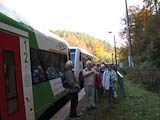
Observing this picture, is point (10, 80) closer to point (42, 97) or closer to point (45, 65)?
point (42, 97)

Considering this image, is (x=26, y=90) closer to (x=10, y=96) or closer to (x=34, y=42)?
(x=10, y=96)

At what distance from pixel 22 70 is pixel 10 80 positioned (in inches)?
26.0

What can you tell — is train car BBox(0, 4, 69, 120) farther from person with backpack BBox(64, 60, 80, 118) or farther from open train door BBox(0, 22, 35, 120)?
person with backpack BBox(64, 60, 80, 118)

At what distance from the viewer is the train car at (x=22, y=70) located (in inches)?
167

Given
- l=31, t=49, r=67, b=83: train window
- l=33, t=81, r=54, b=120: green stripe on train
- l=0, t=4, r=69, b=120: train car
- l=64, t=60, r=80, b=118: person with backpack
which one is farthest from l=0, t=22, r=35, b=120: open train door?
l=64, t=60, r=80, b=118: person with backpack

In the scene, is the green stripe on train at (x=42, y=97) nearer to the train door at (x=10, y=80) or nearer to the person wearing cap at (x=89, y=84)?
the train door at (x=10, y=80)

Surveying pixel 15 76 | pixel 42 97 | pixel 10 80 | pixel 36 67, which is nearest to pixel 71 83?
pixel 42 97

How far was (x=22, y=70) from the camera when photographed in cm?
502

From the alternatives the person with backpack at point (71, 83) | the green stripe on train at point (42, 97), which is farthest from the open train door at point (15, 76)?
the person with backpack at point (71, 83)

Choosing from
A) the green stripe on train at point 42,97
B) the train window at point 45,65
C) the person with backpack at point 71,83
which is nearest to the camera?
the green stripe on train at point 42,97

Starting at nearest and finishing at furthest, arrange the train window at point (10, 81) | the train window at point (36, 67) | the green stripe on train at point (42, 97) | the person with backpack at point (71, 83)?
1. the train window at point (10, 81)
2. the green stripe on train at point (42, 97)
3. the train window at point (36, 67)
4. the person with backpack at point (71, 83)

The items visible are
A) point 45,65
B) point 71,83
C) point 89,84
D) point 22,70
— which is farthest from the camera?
point 89,84

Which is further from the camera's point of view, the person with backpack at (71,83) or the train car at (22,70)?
the person with backpack at (71,83)

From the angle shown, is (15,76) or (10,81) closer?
(10,81)
